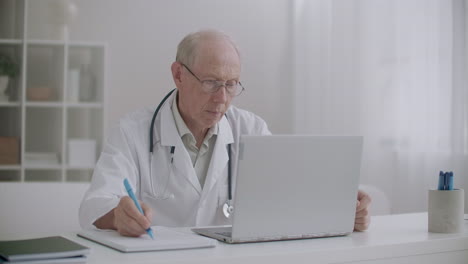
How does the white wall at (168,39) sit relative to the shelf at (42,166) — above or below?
above

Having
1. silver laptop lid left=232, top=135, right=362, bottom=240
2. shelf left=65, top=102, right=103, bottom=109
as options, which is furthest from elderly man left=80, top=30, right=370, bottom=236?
shelf left=65, top=102, right=103, bottom=109

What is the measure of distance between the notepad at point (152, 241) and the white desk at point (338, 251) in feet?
0.05

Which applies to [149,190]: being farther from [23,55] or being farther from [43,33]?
[43,33]

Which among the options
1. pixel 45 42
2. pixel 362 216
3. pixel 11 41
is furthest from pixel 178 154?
pixel 11 41

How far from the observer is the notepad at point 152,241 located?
124 centimetres

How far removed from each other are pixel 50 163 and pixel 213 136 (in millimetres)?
2000

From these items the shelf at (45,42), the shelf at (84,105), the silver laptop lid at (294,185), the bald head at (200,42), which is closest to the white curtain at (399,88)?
the shelf at (84,105)

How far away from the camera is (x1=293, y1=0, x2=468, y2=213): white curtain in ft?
10.2

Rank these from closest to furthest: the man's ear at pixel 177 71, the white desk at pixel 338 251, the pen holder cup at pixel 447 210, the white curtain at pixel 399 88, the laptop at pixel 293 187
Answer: the white desk at pixel 338 251 → the laptop at pixel 293 187 → the pen holder cup at pixel 447 210 → the man's ear at pixel 177 71 → the white curtain at pixel 399 88

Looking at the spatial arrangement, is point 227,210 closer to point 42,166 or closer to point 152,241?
point 152,241

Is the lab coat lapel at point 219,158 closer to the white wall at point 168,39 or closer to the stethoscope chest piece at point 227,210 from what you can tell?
the stethoscope chest piece at point 227,210

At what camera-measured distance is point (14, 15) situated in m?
4.03

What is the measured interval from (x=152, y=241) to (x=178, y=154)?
2.56ft

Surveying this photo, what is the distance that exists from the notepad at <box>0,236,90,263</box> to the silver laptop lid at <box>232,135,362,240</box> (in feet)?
1.18
